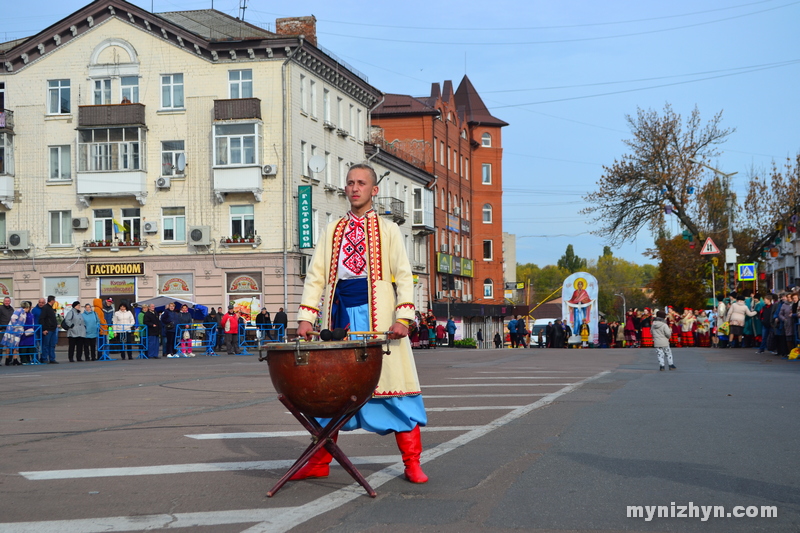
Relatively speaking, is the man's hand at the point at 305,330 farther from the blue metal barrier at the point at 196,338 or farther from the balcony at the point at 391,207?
the balcony at the point at 391,207

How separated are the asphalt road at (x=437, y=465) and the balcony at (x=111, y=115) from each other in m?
33.9

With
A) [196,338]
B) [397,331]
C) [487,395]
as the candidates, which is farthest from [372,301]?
[196,338]

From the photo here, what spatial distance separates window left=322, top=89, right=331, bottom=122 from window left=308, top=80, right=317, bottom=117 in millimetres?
1316

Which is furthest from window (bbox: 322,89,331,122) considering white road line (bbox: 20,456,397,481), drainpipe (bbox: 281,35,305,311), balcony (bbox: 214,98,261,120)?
white road line (bbox: 20,456,397,481)

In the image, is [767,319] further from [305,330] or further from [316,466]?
[305,330]

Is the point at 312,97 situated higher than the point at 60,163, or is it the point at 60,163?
the point at 312,97

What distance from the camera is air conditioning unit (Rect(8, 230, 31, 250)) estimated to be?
46.3 meters

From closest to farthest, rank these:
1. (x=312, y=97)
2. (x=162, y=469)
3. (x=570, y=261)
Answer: (x=162, y=469) < (x=312, y=97) < (x=570, y=261)

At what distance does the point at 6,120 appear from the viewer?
4650 cm

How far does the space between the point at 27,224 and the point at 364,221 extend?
44313mm

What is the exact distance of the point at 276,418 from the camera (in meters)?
10.2

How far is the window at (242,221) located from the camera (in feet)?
149

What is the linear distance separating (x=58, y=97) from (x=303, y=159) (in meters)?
12.1

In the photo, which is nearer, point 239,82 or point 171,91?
point 239,82
